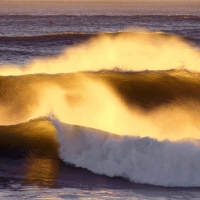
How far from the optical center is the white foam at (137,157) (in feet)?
31.6

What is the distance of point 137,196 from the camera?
347 inches

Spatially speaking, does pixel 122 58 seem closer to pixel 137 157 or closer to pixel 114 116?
pixel 114 116

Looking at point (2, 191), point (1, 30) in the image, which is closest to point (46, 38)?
point (1, 30)

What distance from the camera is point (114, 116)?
43.7 feet

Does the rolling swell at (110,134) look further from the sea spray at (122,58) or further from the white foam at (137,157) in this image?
the sea spray at (122,58)

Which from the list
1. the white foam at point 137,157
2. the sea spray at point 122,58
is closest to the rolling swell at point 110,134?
the white foam at point 137,157

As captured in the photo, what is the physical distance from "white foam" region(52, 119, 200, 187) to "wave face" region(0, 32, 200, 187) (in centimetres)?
2

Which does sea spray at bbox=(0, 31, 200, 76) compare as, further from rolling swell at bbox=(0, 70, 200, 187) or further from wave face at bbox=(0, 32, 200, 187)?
rolling swell at bbox=(0, 70, 200, 187)

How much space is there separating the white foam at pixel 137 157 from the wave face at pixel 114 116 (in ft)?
0.05

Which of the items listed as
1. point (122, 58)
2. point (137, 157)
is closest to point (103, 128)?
point (137, 157)

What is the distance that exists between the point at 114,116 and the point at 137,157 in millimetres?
3343

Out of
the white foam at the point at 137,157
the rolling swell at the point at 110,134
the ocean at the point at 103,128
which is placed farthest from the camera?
the rolling swell at the point at 110,134

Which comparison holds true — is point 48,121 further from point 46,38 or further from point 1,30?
point 1,30

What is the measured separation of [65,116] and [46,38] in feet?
58.8
